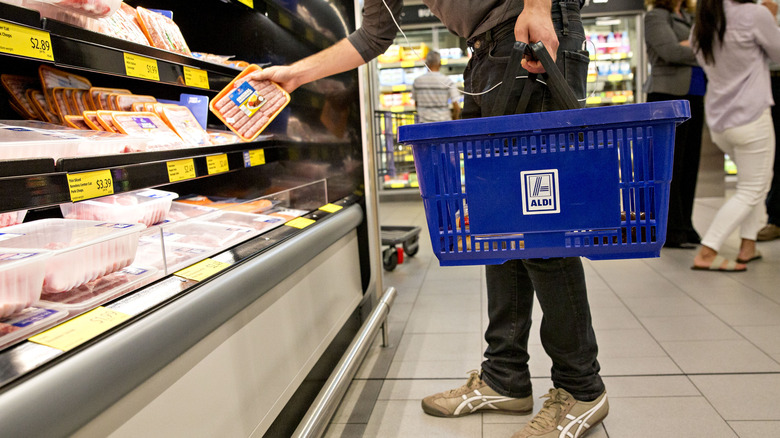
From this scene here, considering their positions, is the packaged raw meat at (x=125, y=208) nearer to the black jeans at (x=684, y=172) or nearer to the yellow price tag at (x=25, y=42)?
the yellow price tag at (x=25, y=42)

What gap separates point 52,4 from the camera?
4.14 feet

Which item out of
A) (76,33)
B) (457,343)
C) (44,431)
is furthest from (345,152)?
(44,431)

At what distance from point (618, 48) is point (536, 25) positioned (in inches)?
274

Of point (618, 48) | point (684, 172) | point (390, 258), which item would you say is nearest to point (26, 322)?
point (390, 258)

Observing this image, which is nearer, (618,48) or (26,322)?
(26,322)

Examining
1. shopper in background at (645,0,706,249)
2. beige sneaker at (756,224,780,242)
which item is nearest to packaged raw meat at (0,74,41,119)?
shopper in background at (645,0,706,249)

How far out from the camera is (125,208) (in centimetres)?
153

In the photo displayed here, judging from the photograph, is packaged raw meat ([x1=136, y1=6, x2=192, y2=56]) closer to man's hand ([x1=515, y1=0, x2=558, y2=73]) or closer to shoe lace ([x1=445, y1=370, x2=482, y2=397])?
man's hand ([x1=515, y1=0, x2=558, y2=73])

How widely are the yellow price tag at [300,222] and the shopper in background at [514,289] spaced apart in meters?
0.45

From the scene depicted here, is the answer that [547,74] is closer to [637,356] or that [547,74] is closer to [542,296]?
[542,296]

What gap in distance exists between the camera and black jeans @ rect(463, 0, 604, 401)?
5.14 ft

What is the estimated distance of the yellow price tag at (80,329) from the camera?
933 millimetres

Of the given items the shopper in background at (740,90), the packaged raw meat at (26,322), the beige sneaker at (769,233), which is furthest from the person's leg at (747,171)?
the packaged raw meat at (26,322)

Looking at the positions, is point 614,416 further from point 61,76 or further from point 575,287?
point 61,76
